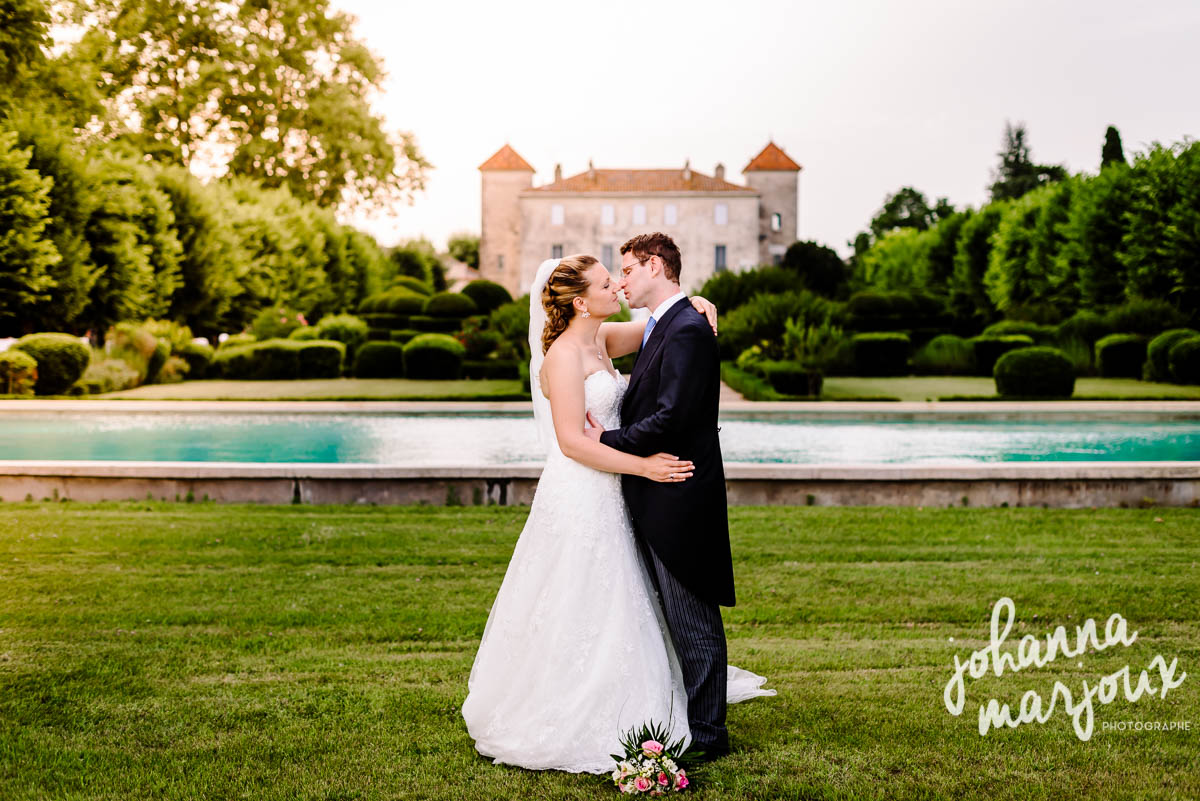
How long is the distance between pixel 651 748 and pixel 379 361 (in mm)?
21386

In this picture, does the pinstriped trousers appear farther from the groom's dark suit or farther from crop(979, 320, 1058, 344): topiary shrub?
crop(979, 320, 1058, 344): topiary shrub

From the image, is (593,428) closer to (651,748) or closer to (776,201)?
(651,748)

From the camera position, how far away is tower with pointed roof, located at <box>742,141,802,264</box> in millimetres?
53562

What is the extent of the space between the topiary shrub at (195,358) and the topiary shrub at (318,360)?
203 cm

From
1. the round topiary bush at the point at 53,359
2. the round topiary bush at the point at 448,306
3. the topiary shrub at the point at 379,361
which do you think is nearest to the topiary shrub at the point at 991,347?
the topiary shrub at the point at 379,361

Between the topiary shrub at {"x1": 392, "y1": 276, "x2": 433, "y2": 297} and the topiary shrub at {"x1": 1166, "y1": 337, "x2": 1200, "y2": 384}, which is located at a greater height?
the topiary shrub at {"x1": 392, "y1": 276, "x2": 433, "y2": 297}

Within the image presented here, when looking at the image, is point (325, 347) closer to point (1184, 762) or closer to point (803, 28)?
point (803, 28)

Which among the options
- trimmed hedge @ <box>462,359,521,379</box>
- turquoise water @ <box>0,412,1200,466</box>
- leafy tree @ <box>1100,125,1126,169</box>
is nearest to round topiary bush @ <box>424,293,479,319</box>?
trimmed hedge @ <box>462,359,521,379</box>

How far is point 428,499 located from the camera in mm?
7918

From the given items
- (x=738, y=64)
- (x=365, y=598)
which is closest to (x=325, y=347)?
(x=738, y=64)

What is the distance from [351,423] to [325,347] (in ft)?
30.5

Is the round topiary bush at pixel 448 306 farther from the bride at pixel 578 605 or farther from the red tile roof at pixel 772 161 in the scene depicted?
the red tile roof at pixel 772 161

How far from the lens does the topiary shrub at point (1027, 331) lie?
24.6 meters

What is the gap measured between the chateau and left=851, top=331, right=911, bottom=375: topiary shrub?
2670cm
